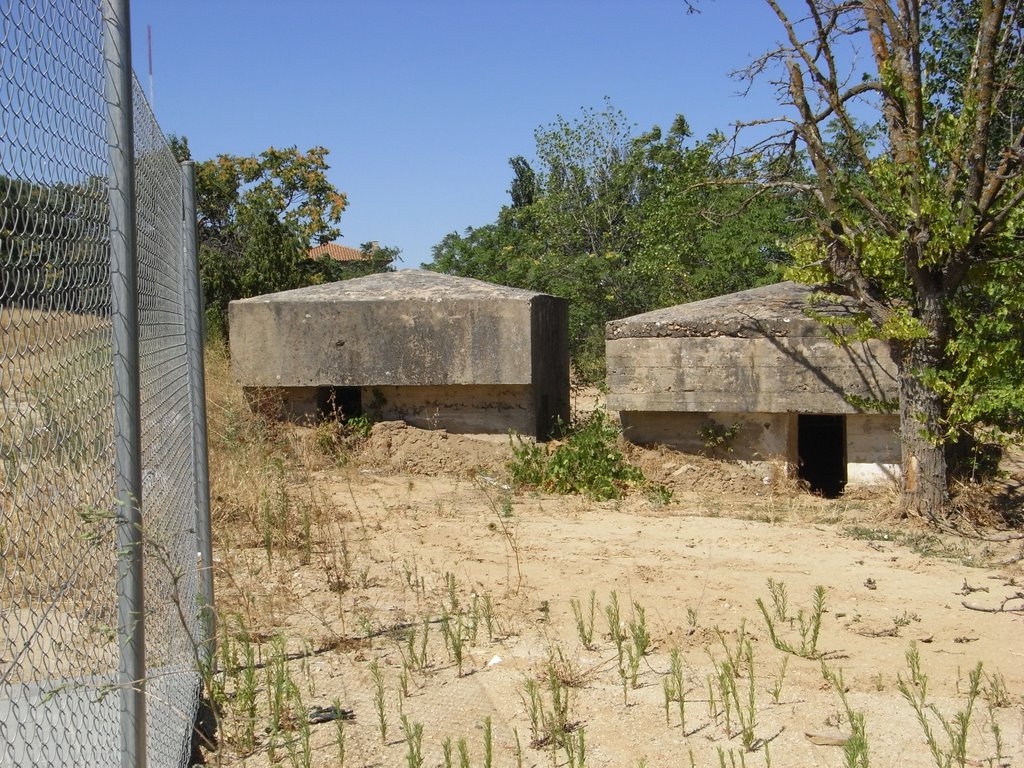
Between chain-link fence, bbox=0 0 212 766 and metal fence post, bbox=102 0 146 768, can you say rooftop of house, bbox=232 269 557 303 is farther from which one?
metal fence post, bbox=102 0 146 768

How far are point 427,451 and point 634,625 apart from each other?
5.15 m

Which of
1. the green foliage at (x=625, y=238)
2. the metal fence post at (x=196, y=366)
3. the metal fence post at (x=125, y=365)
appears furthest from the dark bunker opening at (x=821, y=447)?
the metal fence post at (x=125, y=365)

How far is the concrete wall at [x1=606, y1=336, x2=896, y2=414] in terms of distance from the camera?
27.7ft

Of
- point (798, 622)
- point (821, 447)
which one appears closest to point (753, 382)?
point (821, 447)

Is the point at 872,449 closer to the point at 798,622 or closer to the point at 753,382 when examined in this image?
the point at 753,382

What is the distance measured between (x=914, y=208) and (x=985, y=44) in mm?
1112

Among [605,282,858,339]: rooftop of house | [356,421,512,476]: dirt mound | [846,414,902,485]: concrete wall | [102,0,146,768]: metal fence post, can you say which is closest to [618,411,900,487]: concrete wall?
[846,414,902,485]: concrete wall

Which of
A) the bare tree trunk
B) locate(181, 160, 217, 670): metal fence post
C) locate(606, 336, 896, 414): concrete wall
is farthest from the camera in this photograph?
locate(606, 336, 896, 414): concrete wall

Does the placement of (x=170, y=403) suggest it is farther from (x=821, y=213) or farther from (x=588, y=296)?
(x=588, y=296)

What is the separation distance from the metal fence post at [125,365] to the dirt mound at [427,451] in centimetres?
709

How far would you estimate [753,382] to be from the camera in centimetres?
872

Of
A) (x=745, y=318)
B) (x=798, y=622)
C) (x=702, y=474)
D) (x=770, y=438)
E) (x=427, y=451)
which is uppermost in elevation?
(x=745, y=318)

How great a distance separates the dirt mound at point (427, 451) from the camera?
9461 mm

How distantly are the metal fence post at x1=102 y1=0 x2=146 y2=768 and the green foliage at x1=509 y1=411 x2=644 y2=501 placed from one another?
6.32 metres
